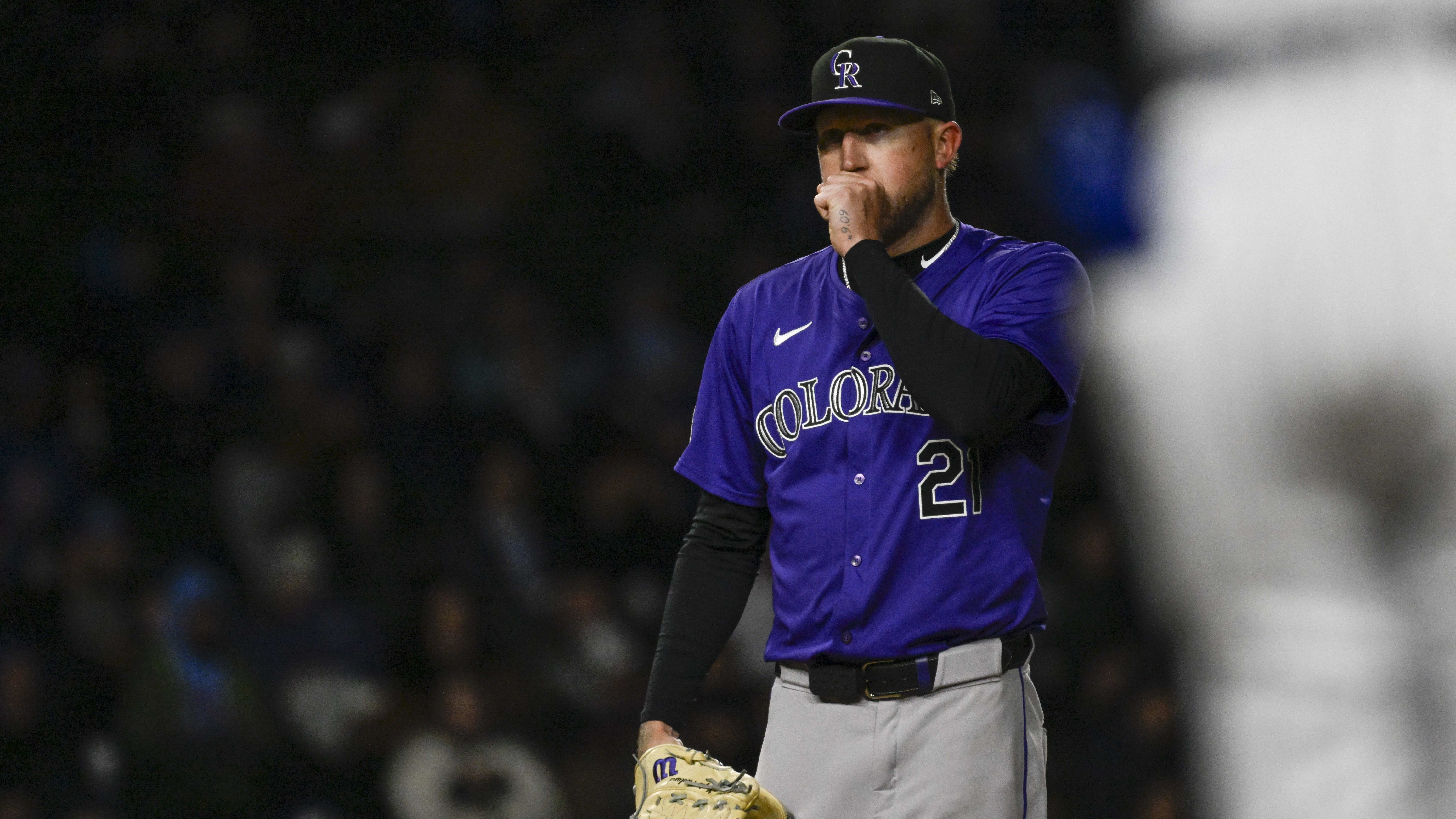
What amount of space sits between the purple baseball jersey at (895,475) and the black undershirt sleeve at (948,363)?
73 millimetres

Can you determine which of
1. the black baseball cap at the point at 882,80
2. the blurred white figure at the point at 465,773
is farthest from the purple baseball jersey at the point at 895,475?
the blurred white figure at the point at 465,773

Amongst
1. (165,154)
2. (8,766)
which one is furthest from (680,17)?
(8,766)

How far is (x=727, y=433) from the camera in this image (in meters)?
2.19

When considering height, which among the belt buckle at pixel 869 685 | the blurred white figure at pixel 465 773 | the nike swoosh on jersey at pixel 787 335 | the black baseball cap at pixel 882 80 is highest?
the black baseball cap at pixel 882 80

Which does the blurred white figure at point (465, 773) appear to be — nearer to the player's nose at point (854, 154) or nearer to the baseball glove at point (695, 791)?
the baseball glove at point (695, 791)

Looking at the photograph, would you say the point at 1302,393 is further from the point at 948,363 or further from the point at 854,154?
the point at 948,363

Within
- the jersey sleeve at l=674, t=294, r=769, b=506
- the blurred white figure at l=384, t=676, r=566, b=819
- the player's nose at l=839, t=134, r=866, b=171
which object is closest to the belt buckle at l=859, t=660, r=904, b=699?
the jersey sleeve at l=674, t=294, r=769, b=506

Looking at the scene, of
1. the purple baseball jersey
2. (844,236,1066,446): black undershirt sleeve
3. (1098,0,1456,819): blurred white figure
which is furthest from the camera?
(1098,0,1456,819): blurred white figure

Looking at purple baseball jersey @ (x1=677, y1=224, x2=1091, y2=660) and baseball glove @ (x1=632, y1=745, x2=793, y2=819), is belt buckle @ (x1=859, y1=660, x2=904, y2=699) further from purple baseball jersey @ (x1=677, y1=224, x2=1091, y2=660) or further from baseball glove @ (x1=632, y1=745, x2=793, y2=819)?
baseball glove @ (x1=632, y1=745, x2=793, y2=819)

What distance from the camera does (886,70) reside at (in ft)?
6.59

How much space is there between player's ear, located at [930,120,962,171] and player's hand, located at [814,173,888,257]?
0.14 metres

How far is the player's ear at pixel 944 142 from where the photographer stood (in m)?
2.08

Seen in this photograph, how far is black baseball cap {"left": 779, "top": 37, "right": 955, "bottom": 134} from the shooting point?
6.54ft

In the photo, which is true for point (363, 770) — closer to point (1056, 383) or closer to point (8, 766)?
point (8, 766)
